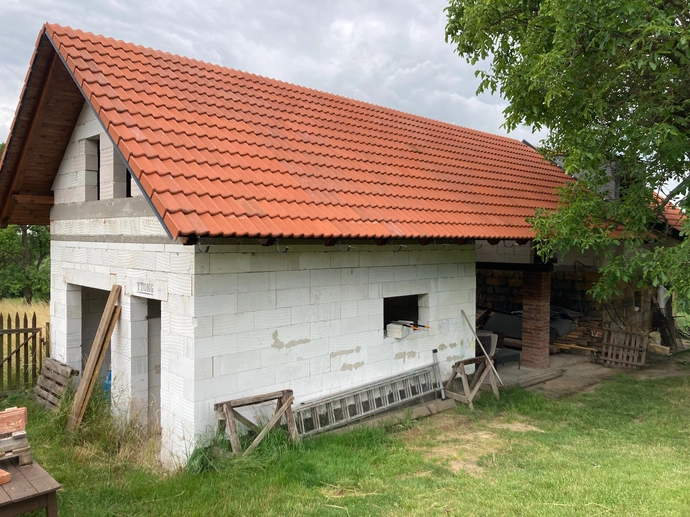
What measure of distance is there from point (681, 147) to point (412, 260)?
12.8 feet

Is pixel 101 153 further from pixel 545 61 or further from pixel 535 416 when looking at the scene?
pixel 535 416

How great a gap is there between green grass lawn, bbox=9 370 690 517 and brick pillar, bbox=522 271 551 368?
3.12 m

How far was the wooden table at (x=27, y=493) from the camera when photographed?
13.1 feet

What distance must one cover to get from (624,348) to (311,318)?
330 inches

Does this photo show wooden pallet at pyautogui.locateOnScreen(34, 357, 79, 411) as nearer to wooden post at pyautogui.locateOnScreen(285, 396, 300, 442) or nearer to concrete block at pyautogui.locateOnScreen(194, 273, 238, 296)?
concrete block at pyautogui.locateOnScreen(194, 273, 238, 296)

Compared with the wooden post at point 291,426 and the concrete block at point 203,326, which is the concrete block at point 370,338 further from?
the concrete block at point 203,326

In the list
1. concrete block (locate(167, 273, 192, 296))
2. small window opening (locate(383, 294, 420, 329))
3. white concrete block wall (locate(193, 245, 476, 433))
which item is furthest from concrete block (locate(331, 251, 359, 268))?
small window opening (locate(383, 294, 420, 329))

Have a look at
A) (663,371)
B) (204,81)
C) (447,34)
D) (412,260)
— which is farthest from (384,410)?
(663,371)

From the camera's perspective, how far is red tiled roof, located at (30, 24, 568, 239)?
5660mm

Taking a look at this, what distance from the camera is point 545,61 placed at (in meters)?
6.67

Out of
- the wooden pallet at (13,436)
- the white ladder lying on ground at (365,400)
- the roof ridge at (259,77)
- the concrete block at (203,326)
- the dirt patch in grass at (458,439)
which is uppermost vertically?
the roof ridge at (259,77)

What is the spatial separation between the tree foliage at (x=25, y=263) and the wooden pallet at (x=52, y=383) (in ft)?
43.4

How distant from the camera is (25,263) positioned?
66.7 ft

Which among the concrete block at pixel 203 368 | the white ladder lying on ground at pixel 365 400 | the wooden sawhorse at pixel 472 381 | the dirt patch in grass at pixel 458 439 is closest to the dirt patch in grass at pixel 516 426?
the dirt patch in grass at pixel 458 439
